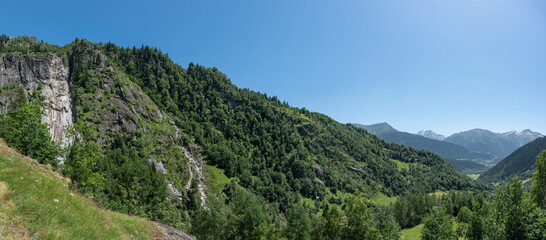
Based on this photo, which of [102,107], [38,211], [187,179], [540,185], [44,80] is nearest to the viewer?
[38,211]

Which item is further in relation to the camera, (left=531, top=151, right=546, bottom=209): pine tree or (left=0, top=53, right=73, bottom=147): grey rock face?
(left=0, top=53, right=73, bottom=147): grey rock face

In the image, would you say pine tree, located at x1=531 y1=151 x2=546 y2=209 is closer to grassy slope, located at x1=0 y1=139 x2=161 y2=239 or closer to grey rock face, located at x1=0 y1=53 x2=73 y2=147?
grassy slope, located at x1=0 y1=139 x2=161 y2=239

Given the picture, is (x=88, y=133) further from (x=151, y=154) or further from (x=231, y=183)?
(x=231, y=183)

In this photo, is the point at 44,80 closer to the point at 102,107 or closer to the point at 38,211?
the point at 102,107

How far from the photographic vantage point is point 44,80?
138375 mm

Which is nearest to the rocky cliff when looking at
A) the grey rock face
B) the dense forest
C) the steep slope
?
the grey rock face

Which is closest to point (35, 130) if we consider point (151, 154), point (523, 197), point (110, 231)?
point (110, 231)

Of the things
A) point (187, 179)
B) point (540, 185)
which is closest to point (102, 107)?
point (187, 179)

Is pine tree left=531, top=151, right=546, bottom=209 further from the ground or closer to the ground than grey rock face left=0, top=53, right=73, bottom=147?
closer to the ground

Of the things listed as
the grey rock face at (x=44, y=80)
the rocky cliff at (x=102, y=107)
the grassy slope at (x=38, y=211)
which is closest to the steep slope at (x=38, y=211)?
the grassy slope at (x=38, y=211)

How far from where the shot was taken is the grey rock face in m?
125

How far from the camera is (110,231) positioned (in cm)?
1285

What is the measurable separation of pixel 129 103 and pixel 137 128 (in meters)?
26.1

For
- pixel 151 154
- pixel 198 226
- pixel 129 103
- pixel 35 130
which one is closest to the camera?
pixel 35 130
